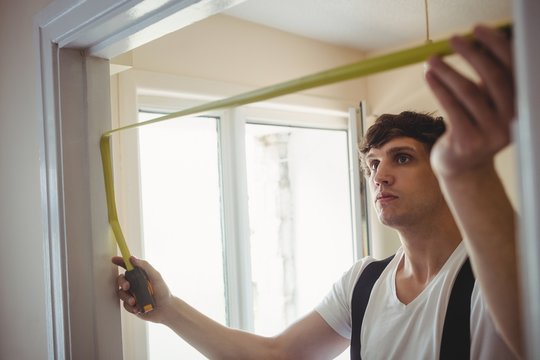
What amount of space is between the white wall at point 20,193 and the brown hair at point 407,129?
89 centimetres

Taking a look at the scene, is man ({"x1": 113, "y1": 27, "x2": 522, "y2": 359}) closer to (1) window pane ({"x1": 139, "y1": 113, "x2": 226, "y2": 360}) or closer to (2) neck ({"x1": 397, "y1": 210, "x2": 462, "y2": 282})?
(2) neck ({"x1": 397, "y1": 210, "x2": 462, "y2": 282})

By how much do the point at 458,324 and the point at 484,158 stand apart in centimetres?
64

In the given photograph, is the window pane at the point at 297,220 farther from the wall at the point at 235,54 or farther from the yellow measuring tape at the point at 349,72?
the yellow measuring tape at the point at 349,72

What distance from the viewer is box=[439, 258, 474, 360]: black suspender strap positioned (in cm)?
91

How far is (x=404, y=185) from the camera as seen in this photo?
1.20 meters

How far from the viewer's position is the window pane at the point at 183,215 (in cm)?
182

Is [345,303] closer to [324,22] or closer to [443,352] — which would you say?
[443,352]

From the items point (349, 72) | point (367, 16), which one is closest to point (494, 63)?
point (349, 72)

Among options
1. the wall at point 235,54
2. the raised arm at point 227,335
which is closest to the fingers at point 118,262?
the raised arm at point 227,335

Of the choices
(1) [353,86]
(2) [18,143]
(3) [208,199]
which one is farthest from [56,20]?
(1) [353,86]

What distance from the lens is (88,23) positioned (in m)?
0.80

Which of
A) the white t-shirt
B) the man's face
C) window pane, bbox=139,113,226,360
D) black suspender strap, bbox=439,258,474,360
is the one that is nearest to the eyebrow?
the man's face

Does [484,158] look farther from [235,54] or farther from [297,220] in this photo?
[297,220]

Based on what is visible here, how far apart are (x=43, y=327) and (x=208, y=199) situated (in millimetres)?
1121
